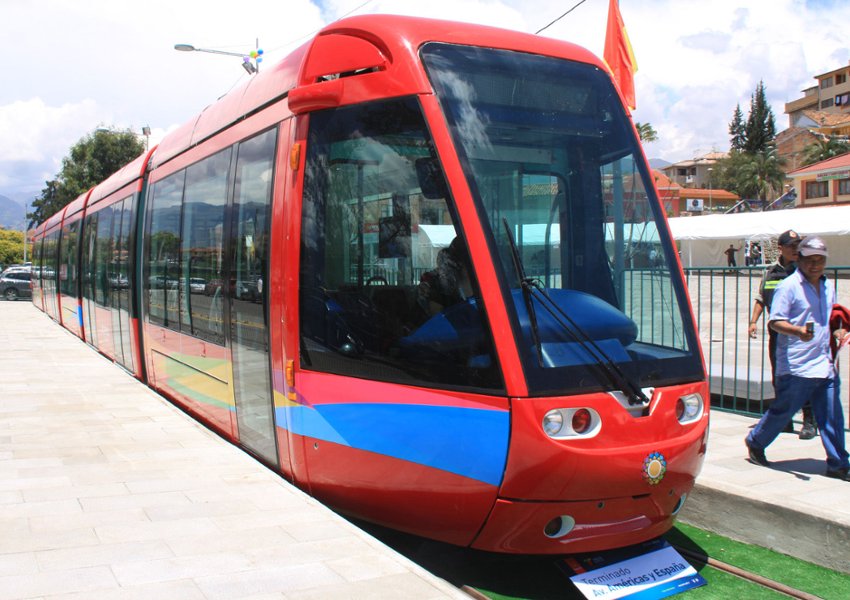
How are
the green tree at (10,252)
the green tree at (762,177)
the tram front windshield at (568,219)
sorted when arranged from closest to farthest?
the tram front windshield at (568,219)
the green tree at (762,177)
the green tree at (10,252)

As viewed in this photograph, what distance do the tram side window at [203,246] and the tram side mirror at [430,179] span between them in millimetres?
2883

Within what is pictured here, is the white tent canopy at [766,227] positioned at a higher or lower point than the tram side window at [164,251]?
higher

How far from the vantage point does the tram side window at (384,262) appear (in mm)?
4453

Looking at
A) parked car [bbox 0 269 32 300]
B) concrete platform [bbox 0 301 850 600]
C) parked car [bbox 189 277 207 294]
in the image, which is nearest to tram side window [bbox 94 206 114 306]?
concrete platform [bbox 0 301 850 600]

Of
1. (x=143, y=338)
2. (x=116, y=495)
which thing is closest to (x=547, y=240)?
(x=116, y=495)

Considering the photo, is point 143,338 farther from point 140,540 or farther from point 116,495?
point 140,540

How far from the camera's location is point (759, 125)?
114 metres

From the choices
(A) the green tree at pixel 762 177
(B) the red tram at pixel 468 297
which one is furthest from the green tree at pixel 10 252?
(B) the red tram at pixel 468 297

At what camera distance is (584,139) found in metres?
5.07

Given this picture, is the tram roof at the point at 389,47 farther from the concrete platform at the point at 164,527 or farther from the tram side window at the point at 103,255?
the tram side window at the point at 103,255

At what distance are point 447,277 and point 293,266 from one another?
1277 mm

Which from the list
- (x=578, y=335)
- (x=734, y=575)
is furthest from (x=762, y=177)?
(x=578, y=335)

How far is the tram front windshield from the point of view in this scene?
14.4 feet

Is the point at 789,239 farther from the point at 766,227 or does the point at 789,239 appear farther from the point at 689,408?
the point at 766,227
